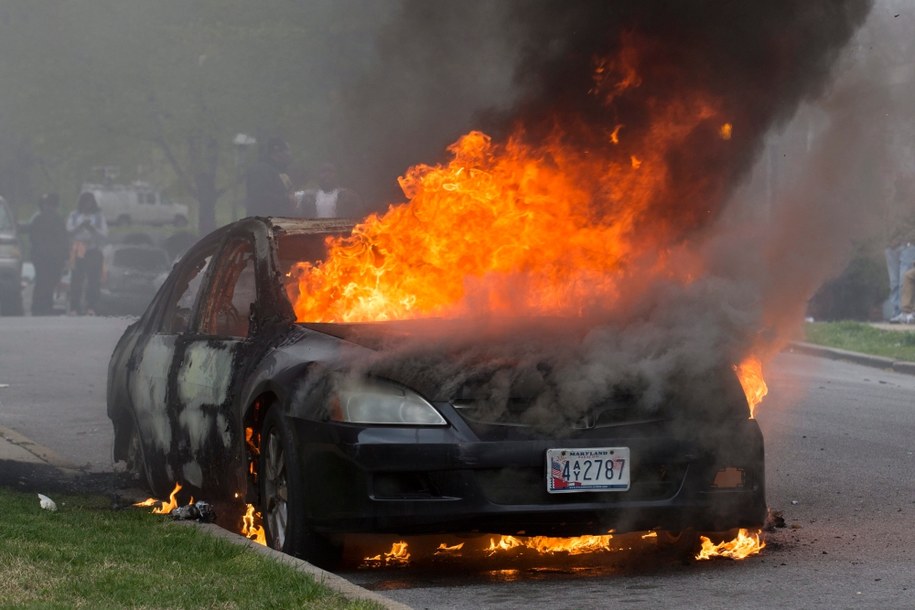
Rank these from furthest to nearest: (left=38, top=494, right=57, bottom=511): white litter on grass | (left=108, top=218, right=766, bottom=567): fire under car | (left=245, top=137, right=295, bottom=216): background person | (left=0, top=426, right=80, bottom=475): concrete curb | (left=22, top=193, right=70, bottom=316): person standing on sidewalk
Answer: (left=22, top=193, right=70, bottom=316): person standing on sidewalk < (left=245, top=137, right=295, bottom=216): background person < (left=0, top=426, right=80, bottom=475): concrete curb < (left=38, top=494, right=57, bottom=511): white litter on grass < (left=108, top=218, right=766, bottom=567): fire under car

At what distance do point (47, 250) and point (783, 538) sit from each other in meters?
27.3

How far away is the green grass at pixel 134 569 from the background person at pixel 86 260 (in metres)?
25.3

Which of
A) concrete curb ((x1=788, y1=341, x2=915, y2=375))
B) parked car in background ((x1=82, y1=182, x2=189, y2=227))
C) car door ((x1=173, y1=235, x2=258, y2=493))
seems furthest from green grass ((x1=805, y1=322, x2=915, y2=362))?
parked car in background ((x1=82, y1=182, x2=189, y2=227))

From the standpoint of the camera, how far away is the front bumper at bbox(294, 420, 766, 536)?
20.8 feet

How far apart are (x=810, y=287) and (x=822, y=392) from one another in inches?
268

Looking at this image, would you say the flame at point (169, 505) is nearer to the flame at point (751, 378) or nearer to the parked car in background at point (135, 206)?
the flame at point (751, 378)

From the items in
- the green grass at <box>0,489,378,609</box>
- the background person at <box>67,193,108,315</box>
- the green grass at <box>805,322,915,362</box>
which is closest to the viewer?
the green grass at <box>0,489,378,609</box>

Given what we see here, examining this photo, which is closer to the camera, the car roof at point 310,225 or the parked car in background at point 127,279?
the car roof at point 310,225

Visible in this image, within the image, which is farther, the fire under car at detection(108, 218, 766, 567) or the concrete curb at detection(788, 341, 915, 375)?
the concrete curb at detection(788, 341, 915, 375)

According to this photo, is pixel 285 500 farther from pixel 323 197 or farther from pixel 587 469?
pixel 323 197

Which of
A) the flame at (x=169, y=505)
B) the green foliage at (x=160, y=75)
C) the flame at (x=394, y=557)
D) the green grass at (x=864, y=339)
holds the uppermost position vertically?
the green foliage at (x=160, y=75)

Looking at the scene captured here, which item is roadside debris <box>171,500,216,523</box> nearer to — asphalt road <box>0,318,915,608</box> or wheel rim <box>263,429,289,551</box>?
wheel rim <box>263,429,289,551</box>

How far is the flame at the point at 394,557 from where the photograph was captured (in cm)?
705

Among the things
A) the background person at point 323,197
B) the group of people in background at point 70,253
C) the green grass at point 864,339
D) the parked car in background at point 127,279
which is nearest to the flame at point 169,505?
the background person at point 323,197
